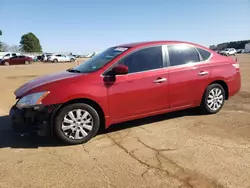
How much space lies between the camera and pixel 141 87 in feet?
15.6

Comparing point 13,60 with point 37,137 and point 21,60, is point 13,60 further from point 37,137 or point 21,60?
point 37,137

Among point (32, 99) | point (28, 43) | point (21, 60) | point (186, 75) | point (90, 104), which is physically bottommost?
point (90, 104)

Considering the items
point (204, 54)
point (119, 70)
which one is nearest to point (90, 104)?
point (119, 70)

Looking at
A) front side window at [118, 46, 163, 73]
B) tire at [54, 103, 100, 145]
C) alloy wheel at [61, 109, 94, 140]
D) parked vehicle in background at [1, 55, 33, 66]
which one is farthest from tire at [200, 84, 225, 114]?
parked vehicle in background at [1, 55, 33, 66]

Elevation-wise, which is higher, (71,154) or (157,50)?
(157,50)

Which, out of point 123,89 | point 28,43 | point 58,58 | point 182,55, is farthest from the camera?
point 28,43

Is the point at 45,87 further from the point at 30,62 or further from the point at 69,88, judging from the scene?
the point at 30,62

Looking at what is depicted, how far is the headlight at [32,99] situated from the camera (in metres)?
4.14

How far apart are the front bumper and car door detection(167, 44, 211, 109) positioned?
7.47 feet

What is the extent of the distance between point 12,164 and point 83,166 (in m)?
0.99

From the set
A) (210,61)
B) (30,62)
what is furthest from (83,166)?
(30,62)

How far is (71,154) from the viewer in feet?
13.0

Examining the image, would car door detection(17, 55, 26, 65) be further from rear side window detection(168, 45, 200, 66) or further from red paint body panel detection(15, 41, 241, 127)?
rear side window detection(168, 45, 200, 66)

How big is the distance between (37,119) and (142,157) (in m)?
1.72
